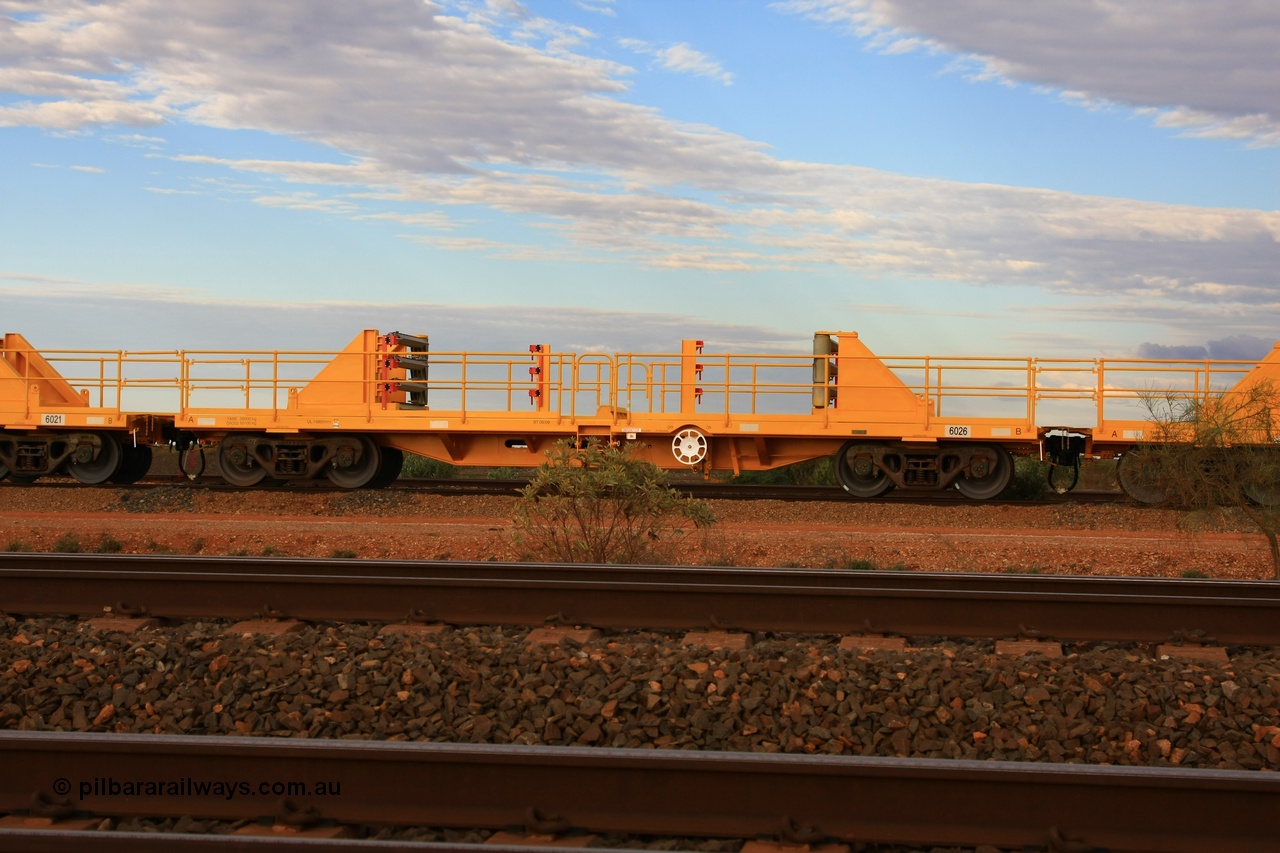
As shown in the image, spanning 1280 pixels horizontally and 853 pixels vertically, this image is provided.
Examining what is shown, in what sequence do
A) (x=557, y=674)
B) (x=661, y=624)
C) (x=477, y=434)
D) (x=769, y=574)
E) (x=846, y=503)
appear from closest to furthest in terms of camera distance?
(x=557, y=674) → (x=661, y=624) → (x=769, y=574) → (x=846, y=503) → (x=477, y=434)

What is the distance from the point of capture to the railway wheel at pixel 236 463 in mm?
19719

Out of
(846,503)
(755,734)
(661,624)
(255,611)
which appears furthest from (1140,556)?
(255,611)

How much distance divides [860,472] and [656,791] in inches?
584

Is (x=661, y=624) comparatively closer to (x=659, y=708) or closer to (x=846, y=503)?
(x=659, y=708)

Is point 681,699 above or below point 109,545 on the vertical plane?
below

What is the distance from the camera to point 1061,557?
40.4 feet

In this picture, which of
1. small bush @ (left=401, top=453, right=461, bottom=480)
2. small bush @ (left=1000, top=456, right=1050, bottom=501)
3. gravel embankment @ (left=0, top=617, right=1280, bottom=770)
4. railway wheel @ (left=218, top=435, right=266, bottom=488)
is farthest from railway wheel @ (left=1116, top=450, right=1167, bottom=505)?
small bush @ (left=401, top=453, right=461, bottom=480)

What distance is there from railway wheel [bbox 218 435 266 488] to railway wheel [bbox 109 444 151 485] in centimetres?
A: 198

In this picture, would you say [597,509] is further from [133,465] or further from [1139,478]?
[133,465]

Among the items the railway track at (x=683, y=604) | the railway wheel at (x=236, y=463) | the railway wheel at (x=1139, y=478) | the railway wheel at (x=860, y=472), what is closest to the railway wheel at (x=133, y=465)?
the railway wheel at (x=236, y=463)

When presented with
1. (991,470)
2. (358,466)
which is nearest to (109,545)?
(358,466)

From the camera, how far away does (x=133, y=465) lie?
21.1 m

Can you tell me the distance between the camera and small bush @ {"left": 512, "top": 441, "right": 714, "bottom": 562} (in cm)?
1180

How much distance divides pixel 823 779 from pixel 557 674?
1975 millimetres
